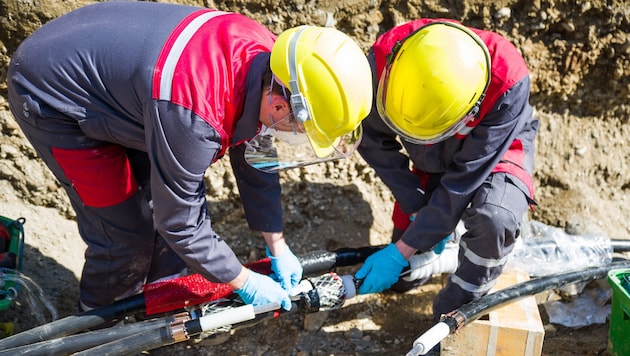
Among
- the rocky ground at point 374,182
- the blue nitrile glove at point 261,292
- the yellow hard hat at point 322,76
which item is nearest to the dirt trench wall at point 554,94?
the rocky ground at point 374,182

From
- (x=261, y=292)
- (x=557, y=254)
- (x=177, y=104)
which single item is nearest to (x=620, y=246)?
(x=557, y=254)

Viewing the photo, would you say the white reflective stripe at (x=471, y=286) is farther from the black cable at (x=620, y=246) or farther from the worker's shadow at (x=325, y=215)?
the black cable at (x=620, y=246)

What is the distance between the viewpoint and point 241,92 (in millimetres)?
2248

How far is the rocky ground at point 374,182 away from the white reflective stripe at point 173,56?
1589 millimetres

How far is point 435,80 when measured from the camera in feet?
8.06

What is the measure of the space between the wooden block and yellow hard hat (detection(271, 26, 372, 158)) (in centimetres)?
124

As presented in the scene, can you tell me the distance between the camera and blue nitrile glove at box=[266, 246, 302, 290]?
3002 mm

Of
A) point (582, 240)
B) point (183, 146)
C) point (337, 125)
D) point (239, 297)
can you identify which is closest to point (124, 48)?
point (183, 146)

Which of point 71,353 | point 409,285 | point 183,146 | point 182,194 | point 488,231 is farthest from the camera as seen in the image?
point 409,285

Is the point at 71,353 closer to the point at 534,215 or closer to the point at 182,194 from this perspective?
the point at 182,194

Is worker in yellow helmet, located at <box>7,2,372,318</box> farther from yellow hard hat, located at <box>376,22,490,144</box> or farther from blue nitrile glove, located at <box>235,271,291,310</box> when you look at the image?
yellow hard hat, located at <box>376,22,490,144</box>

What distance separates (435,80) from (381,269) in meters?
1.11

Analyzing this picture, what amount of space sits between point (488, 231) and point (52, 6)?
2808 millimetres

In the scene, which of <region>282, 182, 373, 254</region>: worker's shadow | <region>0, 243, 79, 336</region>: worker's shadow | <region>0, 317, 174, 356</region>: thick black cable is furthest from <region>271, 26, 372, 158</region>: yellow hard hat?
<region>0, 243, 79, 336</region>: worker's shadow
